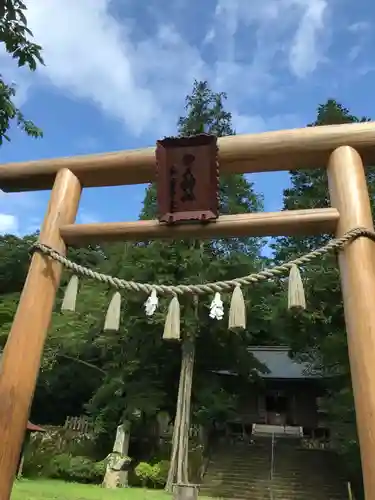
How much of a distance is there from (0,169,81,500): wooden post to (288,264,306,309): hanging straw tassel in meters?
1.78

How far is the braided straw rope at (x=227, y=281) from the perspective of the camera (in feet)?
9.61

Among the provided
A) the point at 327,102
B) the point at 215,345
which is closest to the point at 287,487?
the point at 215,345

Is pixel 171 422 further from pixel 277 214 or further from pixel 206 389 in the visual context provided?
pixel 277 214

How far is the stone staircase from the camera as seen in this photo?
13180 millimetres

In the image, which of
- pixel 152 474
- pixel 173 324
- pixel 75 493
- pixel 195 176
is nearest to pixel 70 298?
pixel 173 324

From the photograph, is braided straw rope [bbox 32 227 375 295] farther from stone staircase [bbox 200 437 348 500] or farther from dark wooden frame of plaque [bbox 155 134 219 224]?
stone staircase [bbox 200 437 348 500]

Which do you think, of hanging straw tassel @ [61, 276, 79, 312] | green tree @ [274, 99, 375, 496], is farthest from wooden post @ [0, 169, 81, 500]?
green tree @ [274, 99, 375, 496]

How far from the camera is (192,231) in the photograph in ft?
11.3

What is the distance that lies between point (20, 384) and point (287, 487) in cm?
1290

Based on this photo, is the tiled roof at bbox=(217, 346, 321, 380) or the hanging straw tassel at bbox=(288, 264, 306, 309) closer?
the hanging straw tassel at bbox=(288, 264, 306, 309)

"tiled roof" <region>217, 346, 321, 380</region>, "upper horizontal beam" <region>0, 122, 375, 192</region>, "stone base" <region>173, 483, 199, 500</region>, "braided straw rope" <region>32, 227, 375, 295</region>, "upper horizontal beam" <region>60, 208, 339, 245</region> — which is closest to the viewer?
"braided straw rope" <region>32, 227, 375, 295</region>

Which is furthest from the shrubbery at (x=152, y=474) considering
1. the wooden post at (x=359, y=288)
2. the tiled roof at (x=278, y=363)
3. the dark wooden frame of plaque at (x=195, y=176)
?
the wooden post at (x=359, y=288)

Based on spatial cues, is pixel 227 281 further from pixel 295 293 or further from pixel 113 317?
pixel 113 317

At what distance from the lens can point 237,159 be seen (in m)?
3.54
